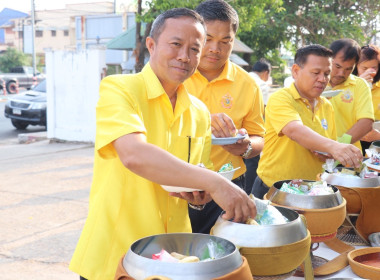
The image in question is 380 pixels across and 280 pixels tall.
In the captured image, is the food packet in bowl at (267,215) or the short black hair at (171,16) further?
the short black hair at (171,16)

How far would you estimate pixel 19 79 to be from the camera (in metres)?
25.6

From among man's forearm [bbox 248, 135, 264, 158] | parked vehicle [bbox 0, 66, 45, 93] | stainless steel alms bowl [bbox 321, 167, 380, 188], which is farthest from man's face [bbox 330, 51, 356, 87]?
parked vehicle [bbox 0, 66, 45, 93]

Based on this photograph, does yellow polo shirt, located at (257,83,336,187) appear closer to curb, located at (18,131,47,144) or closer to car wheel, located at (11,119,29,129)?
curb, located at (18,131,47,144)

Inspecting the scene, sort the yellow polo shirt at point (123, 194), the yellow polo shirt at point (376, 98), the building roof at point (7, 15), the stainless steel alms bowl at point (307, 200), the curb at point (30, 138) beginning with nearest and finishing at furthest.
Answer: the yellow polo shirt at point (123, 194) → the stainless steel alms bowl at point (307, 200) → the yellow polo shirt at point (376, 98) → the curb at point (30, 138) → the building roof at point (7, 15)

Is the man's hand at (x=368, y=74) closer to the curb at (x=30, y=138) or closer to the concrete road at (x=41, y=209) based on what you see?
the concrete road at (x=41, y=209)

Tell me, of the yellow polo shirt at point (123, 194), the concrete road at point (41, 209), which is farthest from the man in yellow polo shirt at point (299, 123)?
the concrete road at point (41, 209)

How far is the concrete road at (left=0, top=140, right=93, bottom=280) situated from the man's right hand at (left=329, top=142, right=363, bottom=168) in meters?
2.41

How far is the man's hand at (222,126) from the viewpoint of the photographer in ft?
6.65

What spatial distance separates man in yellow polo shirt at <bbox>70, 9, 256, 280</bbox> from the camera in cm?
154

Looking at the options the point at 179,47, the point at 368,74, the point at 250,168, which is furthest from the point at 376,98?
the point at 179,47

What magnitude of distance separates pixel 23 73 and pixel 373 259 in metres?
27.3

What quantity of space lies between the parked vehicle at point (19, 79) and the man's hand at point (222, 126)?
907 inches

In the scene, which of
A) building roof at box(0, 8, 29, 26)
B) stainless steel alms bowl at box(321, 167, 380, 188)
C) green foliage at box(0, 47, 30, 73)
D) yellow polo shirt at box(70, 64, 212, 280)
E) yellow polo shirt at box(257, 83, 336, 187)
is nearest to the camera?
yellow polo shirt at box(70, 64, 212, 280)

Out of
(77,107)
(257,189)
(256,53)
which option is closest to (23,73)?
(256,53)
